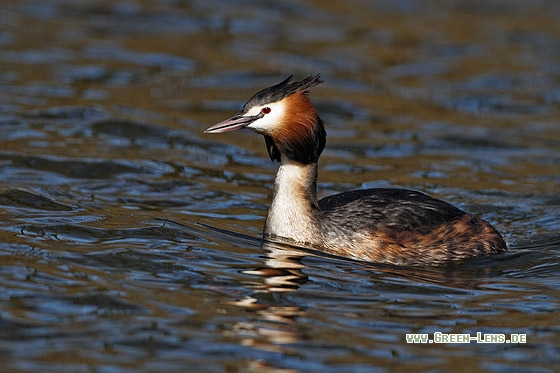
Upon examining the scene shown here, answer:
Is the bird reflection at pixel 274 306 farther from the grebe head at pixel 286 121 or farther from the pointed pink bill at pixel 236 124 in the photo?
the pointed pink bill at pixel 236 124

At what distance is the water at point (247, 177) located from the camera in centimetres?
683

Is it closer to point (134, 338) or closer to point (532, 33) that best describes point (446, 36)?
point (532, 33)

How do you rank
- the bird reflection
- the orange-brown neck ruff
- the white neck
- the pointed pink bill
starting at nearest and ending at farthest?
the bird reflection
the pointed pink bill
the orange-brown neck ruff
the white neck

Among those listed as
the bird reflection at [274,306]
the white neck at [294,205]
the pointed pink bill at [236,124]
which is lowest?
the bird reflection at [274,306]

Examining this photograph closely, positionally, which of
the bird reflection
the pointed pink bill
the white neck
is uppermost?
the pointed pink bill

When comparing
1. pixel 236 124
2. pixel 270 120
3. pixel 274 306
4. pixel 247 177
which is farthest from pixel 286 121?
pixel 247 177

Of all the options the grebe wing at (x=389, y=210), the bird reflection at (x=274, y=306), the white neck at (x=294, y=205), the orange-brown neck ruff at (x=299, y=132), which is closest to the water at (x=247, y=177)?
the bird reflection at (x=274, y=306)

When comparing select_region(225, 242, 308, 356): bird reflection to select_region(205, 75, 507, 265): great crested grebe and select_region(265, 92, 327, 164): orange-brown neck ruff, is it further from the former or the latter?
select_region(265, 92, 327, 164): orange-brown neck ruff

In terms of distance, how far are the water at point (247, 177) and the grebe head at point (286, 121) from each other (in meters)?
0.80

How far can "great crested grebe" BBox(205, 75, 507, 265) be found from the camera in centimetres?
873

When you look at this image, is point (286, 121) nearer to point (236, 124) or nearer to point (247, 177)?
point (236, 124)

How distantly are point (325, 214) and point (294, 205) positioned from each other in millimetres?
276

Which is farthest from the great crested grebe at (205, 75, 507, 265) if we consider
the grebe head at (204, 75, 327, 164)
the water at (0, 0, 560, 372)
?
the water at (0, 0, 560, 372)

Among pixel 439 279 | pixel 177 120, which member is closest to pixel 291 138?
pixel 439 279
